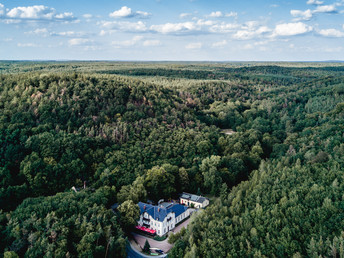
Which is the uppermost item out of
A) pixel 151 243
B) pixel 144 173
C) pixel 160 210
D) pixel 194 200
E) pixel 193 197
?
→ pixel 144 173

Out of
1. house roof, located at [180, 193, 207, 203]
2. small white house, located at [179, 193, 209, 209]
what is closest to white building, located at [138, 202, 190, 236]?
small white house, located at [179, 193, 209, 209]

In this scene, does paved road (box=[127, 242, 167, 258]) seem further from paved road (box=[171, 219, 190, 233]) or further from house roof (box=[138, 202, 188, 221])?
paved road (box=[171, 219, 190, 233])

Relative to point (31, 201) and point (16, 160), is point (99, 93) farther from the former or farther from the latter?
point (31, 201)

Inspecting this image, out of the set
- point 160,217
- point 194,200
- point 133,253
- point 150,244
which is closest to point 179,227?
point 160,217

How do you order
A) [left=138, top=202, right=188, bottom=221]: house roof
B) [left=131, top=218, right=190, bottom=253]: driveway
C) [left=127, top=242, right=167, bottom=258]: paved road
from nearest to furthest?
[left=127, top=242, right=167, bottom=258]: paved road → [left=131, top=218, right=190, bottom=253]: driveway → [left=138, top=202, right=188, bottom=221]: house roof

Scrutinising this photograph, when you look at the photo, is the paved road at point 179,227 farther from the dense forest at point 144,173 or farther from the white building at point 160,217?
the dense forest at point 144,173

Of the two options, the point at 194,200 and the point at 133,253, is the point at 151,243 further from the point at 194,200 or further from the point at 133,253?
the point at 194,200

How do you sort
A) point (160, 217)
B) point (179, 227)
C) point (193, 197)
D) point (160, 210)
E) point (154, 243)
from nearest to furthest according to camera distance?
1. point (154, 243)
2. point (160, 217)
3. point (160, 210)
4. point (179, 227)
5. point (193, 197)
